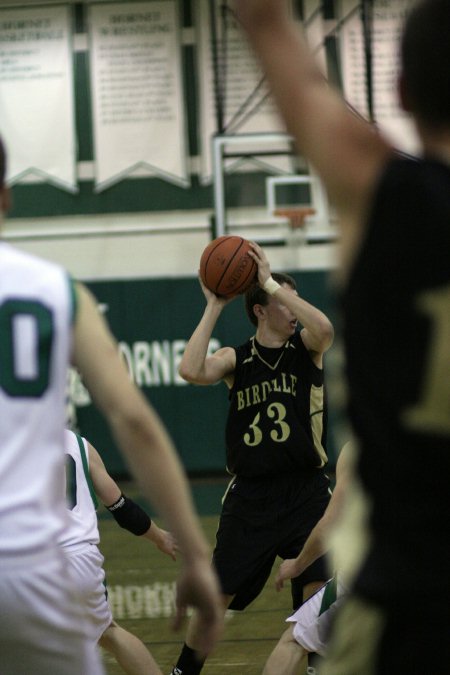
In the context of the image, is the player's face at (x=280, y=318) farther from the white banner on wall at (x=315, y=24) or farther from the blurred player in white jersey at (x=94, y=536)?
the white banner on wall at (x=315, y=24)

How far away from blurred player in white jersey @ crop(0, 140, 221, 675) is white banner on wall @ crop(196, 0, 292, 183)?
12482 mm

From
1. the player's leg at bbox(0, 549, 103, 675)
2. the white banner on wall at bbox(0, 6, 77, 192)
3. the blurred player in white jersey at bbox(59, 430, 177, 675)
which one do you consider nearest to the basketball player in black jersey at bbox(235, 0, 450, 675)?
the player's leg at bbox(0, 549, 103, 675)

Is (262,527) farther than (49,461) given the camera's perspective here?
Yes

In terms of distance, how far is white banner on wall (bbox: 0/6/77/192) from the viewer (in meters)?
15.0

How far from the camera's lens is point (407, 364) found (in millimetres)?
1663

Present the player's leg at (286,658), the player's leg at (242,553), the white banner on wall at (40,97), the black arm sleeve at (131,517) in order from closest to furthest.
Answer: the player's leg at (286,658), the black arm sleeve at (131,517), the player's leg at (242,553), the white banner on wall at (40,97)

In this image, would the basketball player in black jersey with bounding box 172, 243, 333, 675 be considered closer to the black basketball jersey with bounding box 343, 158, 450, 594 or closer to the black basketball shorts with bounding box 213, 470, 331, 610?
the black basketball shorts with bounding box 213, 470, 331, 610

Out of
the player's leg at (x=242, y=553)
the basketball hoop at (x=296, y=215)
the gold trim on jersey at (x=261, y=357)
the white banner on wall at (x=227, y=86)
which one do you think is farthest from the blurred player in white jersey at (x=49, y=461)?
the white banner on wall at (x=227, y=86)

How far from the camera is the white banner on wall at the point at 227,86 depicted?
47.9 feet

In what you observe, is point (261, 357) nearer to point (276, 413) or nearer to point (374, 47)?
point (276, 413)

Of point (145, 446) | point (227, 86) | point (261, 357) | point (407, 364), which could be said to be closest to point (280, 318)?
point (261, 357)

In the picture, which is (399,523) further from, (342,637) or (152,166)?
(152,166)

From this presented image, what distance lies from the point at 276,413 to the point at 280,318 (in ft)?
1.63

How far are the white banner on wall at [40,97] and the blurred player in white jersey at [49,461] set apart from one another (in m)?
13.0
